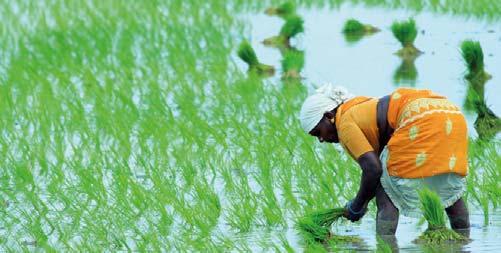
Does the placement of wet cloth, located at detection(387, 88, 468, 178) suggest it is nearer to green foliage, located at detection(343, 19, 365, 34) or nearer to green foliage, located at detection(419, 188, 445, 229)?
green foliage, located at detection(419, 188, 445, 229)

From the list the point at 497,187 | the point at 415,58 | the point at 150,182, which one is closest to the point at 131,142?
the point at 150,182

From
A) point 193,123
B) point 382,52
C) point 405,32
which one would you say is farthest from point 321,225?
point 382,52

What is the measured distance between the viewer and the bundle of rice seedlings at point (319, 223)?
529cm

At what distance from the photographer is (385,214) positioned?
5270 millimetres

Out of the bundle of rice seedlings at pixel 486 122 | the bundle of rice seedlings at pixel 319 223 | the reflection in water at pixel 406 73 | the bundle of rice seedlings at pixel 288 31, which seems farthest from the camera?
the bundle of rice seedlings at pixel 288 31

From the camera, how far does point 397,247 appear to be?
5180mm

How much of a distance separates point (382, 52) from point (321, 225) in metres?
6.41

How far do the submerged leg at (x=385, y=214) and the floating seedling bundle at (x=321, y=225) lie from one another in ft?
0.37

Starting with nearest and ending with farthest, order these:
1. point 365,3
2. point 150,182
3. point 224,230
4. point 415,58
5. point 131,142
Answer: point 224,230 < point 150,182 < point 131,142 < point 415,58 < point 365,3

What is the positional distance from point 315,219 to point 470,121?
114 inches

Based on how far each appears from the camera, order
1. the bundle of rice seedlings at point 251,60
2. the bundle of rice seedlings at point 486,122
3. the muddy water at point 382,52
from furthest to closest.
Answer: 1. the bundle of rice seedlings at point 251,60
2. the muddy water at point 382,52
3. the bundle of rice seedlings at point 486,122

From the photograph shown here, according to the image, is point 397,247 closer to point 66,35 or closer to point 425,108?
point 425,108

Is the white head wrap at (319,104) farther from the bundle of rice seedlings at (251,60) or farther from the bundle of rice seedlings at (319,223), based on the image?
the bundle of rice seedlings at (251,60)

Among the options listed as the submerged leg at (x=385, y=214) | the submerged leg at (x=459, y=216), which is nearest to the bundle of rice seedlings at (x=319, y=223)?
the submerged leg at (x=385, y=214)
